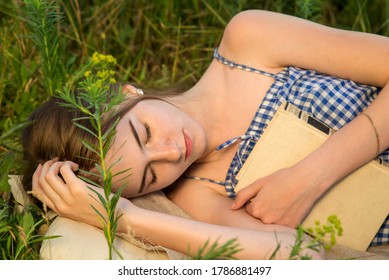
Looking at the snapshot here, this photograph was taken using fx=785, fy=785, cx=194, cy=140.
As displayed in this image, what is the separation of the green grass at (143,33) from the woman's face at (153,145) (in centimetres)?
120

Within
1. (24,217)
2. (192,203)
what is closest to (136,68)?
(192,203)

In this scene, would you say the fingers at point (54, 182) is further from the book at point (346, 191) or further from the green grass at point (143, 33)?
the green grass at point (143, 33)

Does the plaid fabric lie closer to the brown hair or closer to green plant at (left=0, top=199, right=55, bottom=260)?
the brown hair

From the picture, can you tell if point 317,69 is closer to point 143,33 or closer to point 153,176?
point 153,176

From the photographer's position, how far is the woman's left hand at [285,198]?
3117 mm

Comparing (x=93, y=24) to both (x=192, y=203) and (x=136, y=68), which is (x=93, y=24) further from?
(x=192, y=203)

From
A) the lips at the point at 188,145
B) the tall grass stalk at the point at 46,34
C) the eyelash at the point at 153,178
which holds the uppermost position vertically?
the tall grass stalk at the point at 46,34

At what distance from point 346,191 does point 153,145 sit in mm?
813

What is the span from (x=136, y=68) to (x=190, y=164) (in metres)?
1.52

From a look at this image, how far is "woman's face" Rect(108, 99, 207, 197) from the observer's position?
120 inches

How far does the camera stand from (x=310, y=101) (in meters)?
3.26

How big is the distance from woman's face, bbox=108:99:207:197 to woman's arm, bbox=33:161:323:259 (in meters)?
0.15

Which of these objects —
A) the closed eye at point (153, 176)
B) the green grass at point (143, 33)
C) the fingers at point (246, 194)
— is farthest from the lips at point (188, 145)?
the green grass at point (143, 33)
